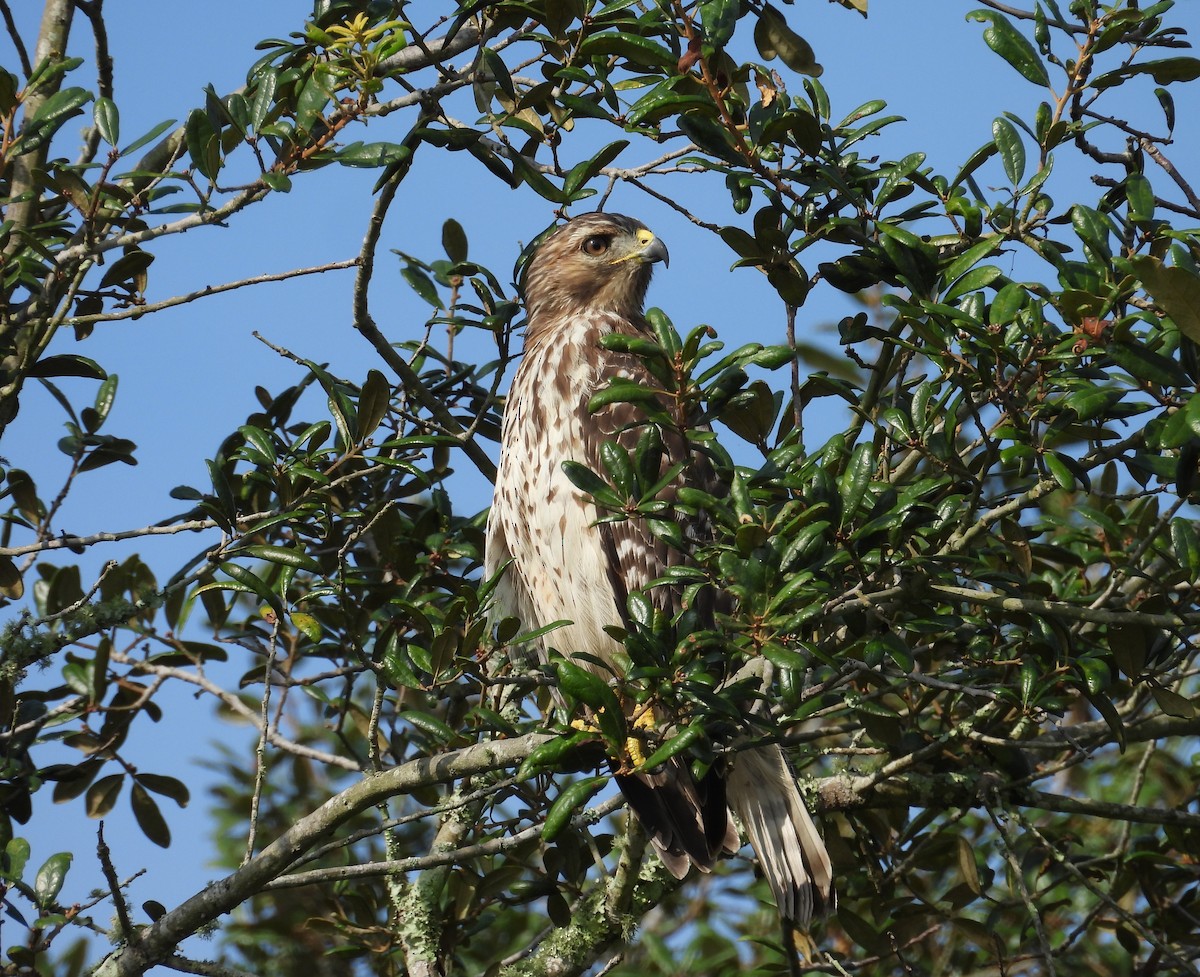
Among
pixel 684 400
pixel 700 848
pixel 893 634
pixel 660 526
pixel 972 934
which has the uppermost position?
pixel 684 400

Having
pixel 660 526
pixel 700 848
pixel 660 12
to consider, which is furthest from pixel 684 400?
pixel 700 848

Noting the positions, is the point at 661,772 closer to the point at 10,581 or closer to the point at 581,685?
the point at 581,685

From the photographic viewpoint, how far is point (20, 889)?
11.5 feet

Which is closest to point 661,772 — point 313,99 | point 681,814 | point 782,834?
point 681,814

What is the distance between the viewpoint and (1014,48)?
9.88 ft

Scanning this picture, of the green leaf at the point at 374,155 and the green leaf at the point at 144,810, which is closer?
the green leaf at the point at 374,155

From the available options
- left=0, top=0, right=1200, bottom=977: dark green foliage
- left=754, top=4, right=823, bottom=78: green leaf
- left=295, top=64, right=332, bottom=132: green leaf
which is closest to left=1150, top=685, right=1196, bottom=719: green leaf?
left=0, top=0, right=1200, bottom=977: dark green foliage

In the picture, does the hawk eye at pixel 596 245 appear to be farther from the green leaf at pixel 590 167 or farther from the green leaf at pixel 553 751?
the green leaf at pixel 553 751

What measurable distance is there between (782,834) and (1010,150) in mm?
2137

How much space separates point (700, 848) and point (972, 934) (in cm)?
94

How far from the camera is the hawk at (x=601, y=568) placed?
3836 mm

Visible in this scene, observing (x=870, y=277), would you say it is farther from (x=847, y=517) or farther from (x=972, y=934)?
(x=972, y=934)

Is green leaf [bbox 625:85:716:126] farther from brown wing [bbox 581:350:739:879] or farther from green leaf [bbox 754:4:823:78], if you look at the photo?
brown wing [bbox 581:350:739:879]

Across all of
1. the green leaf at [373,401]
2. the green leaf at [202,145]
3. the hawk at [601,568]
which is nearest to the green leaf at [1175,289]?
the hawk at [601,568]
